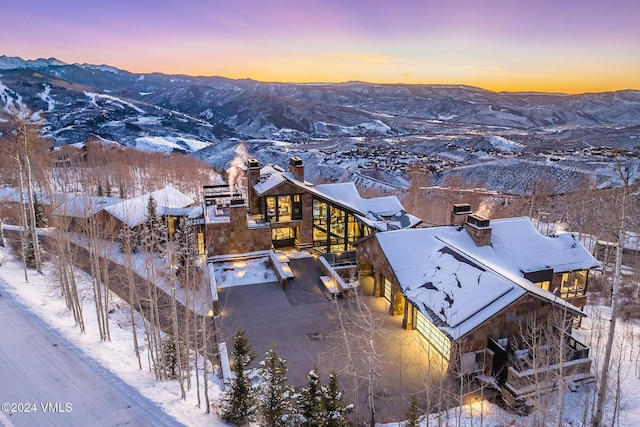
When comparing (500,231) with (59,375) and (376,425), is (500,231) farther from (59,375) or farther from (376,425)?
(59,375)

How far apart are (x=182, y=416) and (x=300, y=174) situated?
20830 mm

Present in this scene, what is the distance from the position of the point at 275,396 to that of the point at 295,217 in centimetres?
1826

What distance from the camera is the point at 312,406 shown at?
1334 centimetres

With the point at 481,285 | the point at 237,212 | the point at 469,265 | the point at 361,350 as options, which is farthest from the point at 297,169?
the point at 481,285

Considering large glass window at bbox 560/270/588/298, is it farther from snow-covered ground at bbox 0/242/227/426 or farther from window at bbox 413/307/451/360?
snow-covered ground at bbox 0/242/227/426

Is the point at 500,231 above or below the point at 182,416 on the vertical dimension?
above

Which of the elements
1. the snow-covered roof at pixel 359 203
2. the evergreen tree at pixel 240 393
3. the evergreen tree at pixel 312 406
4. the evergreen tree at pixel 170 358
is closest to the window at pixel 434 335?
the evergreen tree at pixel 312 406

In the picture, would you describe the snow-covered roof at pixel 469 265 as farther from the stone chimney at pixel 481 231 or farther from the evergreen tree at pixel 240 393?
the evergreen tree at pixel 240 393

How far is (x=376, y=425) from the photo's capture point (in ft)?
49.5

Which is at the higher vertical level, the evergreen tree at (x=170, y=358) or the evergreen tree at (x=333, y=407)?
the evergreen tree at (x=333, y=407)

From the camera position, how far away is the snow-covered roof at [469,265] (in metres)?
17.5

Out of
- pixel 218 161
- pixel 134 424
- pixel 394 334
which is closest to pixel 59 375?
pixel 134 424

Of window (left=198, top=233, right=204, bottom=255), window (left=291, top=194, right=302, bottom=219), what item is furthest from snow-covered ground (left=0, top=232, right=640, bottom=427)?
window (left=198, top=233, right=204, bottom=255)

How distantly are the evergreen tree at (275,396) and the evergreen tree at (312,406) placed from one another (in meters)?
0.60
